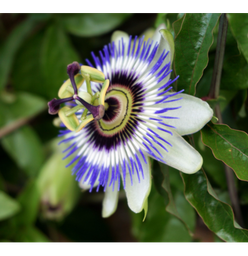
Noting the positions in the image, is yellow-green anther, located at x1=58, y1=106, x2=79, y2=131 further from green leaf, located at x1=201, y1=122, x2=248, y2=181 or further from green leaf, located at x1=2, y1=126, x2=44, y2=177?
green leaf, located at x1=2, y1=126, x2=44, y2=177

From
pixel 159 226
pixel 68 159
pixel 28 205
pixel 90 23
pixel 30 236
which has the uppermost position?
pixel 90 23

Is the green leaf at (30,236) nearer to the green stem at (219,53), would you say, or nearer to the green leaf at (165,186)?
the green leaf at (165,186)

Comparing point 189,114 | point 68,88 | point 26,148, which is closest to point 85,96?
point 68,88

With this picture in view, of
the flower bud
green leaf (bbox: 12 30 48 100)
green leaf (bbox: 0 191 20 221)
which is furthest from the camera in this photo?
green leaf (bbox: 12 30 48 100)

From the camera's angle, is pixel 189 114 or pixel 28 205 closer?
pixel 189 114

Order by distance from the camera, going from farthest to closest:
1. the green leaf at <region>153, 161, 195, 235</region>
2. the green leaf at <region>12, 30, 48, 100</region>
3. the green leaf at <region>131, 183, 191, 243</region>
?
the green leaf at <region>12, 30, 48, 100</region> < the green leaf at <region>131, 183, 191, 243</region> < the green leaf at <region>153, 161, 195, 235</region>

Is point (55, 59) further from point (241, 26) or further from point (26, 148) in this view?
point (241, 26)

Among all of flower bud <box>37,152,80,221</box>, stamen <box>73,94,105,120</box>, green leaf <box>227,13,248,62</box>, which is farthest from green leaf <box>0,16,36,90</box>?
green leaf <box>227,13,248,62</box>
